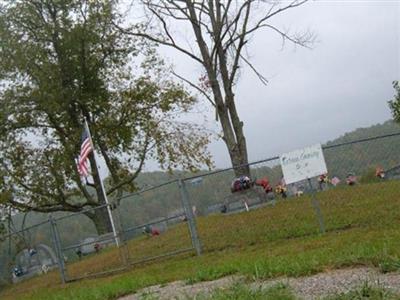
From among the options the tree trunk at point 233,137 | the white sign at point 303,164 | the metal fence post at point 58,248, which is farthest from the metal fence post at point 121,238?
the tree trunk at point 233,137

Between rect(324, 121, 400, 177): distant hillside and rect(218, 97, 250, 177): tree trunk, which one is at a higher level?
rect(218, 97, 250, 177): tree trunk

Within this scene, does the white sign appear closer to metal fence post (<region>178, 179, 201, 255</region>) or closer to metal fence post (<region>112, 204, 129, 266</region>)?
metal fence post (<region>178, 179, 201, 255</region>)

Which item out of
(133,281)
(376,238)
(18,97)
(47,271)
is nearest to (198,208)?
(47,271)

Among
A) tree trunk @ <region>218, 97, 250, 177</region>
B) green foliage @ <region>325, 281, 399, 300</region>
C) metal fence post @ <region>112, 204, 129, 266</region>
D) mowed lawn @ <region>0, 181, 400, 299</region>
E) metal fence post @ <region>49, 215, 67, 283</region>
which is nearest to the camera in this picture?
green foliage @ <region>325, 281, 399, 300</region>

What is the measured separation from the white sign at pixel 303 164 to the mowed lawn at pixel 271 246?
1.15 meters

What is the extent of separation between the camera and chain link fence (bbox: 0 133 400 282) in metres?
12.8

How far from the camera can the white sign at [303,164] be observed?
11.2m

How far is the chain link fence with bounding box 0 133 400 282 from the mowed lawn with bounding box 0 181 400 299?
0.25 ft

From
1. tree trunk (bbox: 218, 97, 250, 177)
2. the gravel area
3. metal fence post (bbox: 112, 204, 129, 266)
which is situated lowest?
the gravel area

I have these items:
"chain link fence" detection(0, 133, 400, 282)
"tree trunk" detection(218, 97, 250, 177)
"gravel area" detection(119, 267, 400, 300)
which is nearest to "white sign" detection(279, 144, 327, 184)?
"chain link fence" detection(0, 133, 400, 282)

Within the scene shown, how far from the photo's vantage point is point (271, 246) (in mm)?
11836

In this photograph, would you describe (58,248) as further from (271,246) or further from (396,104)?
(396,104)

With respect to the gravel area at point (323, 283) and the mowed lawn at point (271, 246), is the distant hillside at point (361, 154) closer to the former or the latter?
the mowed lawn at point (271, 246)

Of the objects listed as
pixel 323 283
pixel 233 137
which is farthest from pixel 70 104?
pixel 323 283
